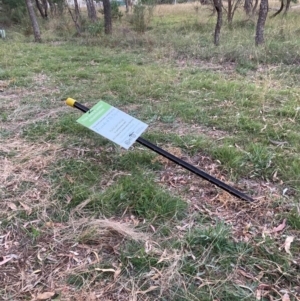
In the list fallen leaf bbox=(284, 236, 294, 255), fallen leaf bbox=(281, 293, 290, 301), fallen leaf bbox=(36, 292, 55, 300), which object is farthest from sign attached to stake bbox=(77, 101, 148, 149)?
fallen leaf bbox=(281, 293, 290, 301)

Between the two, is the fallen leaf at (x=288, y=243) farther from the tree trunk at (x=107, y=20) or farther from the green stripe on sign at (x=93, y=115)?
the tree trunk at (x=107, y=20)

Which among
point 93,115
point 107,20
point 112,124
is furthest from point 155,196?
point 107,20

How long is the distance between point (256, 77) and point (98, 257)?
12.3ft

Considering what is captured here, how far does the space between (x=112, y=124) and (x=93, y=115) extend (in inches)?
5.2

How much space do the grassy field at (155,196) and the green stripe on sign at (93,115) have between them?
17.4 inches

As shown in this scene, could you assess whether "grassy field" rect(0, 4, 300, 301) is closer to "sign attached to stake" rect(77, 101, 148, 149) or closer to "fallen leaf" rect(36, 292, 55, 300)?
"fallen leaf" rect(36, 292, 55, 300)

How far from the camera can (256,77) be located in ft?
15.7

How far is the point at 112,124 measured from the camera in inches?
86.4

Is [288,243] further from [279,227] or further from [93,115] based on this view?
[93,115]

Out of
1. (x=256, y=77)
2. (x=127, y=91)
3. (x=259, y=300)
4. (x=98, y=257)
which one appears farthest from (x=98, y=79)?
(x=259, y=300)

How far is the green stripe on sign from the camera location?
7.13 ft

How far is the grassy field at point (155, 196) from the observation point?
5.47ft

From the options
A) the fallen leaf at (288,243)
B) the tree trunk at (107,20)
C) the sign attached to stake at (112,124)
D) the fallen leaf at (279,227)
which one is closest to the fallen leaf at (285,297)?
the fallen leaf at (288,243)

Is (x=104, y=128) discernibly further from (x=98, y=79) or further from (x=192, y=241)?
(x=98, y=79)
